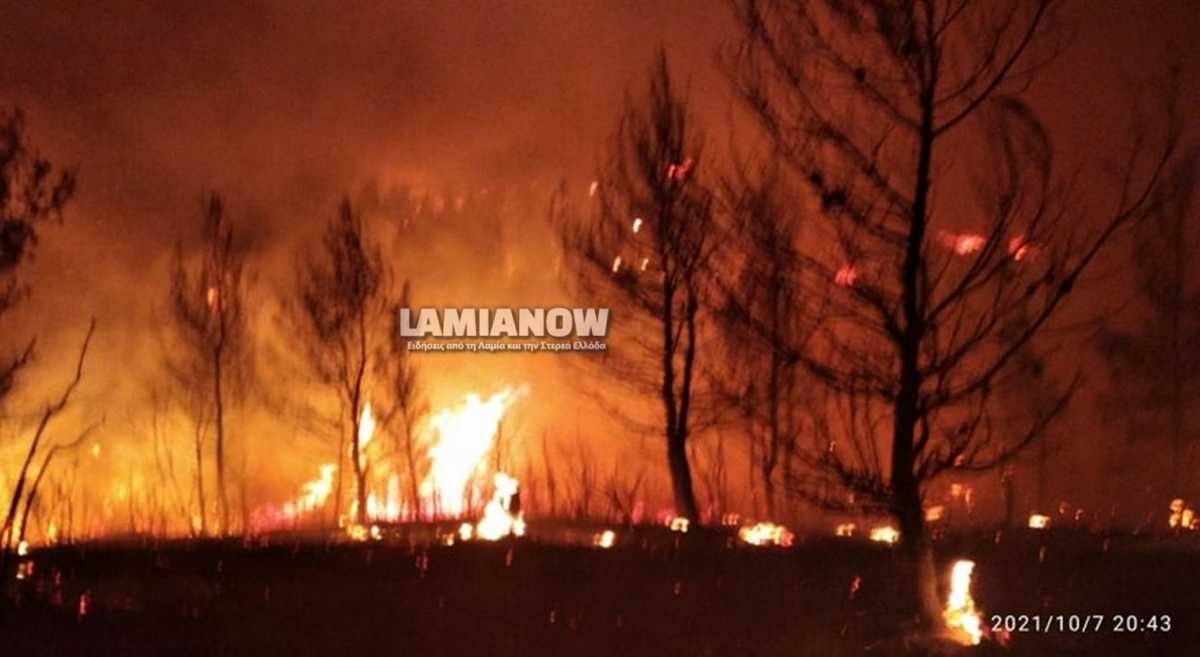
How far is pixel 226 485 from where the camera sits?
Result: 70.0ft

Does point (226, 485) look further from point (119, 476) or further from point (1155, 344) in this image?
point (1155, 344)

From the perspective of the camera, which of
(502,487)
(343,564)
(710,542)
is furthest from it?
(502,487)

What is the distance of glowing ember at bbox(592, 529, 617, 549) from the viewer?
13.4 m

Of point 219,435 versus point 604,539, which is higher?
point 219,435

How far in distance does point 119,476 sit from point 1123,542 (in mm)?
15587

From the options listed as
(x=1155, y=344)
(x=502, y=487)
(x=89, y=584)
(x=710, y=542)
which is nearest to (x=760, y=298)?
(x=710, y=542)

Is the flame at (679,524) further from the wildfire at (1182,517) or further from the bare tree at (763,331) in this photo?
the wildfire at (1182,517)

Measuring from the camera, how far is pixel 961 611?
31.9ft

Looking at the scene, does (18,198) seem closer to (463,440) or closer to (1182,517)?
(463,440)

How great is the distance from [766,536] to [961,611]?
13.6 feet

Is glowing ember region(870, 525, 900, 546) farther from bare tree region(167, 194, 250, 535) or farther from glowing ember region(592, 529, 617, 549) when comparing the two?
bare tree region(167, 194, 250, 535)
